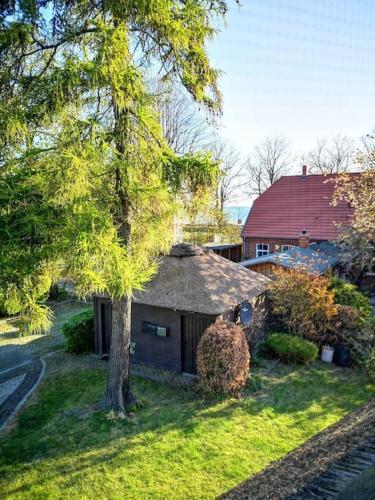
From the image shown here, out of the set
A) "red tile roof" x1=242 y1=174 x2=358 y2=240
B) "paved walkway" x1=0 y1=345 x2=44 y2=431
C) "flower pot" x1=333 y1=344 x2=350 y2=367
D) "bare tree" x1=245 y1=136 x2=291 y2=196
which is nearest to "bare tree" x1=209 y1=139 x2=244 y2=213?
"bare tree" x1=245 y1=136 x2=291 y2=196

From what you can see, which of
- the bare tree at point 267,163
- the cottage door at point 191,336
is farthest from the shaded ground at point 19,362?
the bare tree at point 267,163

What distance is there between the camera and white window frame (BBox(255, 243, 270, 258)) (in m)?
25.3

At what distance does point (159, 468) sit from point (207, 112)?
7865 millimetres

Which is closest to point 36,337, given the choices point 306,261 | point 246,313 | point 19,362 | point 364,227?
point 19,362

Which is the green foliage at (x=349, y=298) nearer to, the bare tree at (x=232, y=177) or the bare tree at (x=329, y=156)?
the bare tree at (x=232, y=177)

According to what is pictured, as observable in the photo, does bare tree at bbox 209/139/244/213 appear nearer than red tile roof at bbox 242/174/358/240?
No

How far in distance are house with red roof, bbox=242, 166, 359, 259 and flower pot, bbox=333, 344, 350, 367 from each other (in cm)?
1181

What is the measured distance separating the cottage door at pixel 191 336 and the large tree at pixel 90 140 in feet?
11.1

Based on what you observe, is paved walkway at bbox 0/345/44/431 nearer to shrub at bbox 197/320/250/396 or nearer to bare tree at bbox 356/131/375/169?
shrub at bbox 197/320/250/396

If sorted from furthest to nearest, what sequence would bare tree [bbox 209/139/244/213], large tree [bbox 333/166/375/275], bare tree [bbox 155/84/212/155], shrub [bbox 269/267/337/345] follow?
bare tree [bbox 209/139/244/213]
bare tree [bbox 155/84/212/155]
large tree [bbox 333/166/375/275]
shrub [bbox 269/267/337/345]

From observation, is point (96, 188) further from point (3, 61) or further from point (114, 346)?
point (114, 346)

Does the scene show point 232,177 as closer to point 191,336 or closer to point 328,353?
point 328,353

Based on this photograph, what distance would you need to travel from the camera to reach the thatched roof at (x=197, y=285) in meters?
10.8

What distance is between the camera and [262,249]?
25.6 metres
